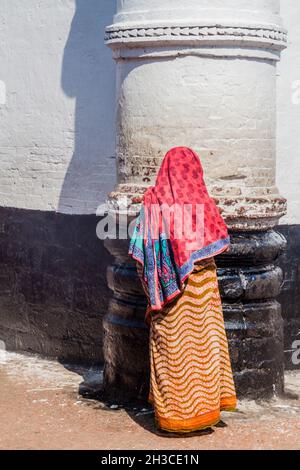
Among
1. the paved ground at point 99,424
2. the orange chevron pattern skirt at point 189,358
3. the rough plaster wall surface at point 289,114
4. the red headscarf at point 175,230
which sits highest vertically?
the rough plaster wall surface at point 289,114

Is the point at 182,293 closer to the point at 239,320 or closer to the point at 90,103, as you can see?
the point at 239,320

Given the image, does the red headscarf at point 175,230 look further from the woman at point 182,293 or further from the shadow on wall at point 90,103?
the shadow on wall at point 90,103

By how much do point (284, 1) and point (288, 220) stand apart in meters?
1.47

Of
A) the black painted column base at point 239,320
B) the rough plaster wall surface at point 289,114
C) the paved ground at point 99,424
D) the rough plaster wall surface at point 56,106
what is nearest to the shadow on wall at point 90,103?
the rough plaster wall surface at point 56,106

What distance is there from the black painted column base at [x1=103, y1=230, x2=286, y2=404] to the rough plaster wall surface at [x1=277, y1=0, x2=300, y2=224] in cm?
73

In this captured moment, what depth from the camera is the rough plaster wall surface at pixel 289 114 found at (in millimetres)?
7414

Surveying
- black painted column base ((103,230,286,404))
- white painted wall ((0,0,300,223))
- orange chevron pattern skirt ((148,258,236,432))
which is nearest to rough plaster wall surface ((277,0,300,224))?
white painted wall ((0,0,300,223))

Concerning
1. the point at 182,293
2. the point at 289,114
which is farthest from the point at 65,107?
the point at 182,293

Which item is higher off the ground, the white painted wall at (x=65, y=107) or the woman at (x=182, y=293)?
the white painted wall at (x=65, y=107)

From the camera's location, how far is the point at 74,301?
7930 millimetres

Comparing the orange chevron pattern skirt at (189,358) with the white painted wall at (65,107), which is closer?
the orange chevron pattern skirt at (189,358)

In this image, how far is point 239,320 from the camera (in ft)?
21.9

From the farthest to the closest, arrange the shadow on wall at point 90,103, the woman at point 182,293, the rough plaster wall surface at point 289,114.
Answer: the shadow on wall at point 90,103, the rough plaster wall surface at point 289,114, the woman at point 182,293

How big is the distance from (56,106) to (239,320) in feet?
7.51
